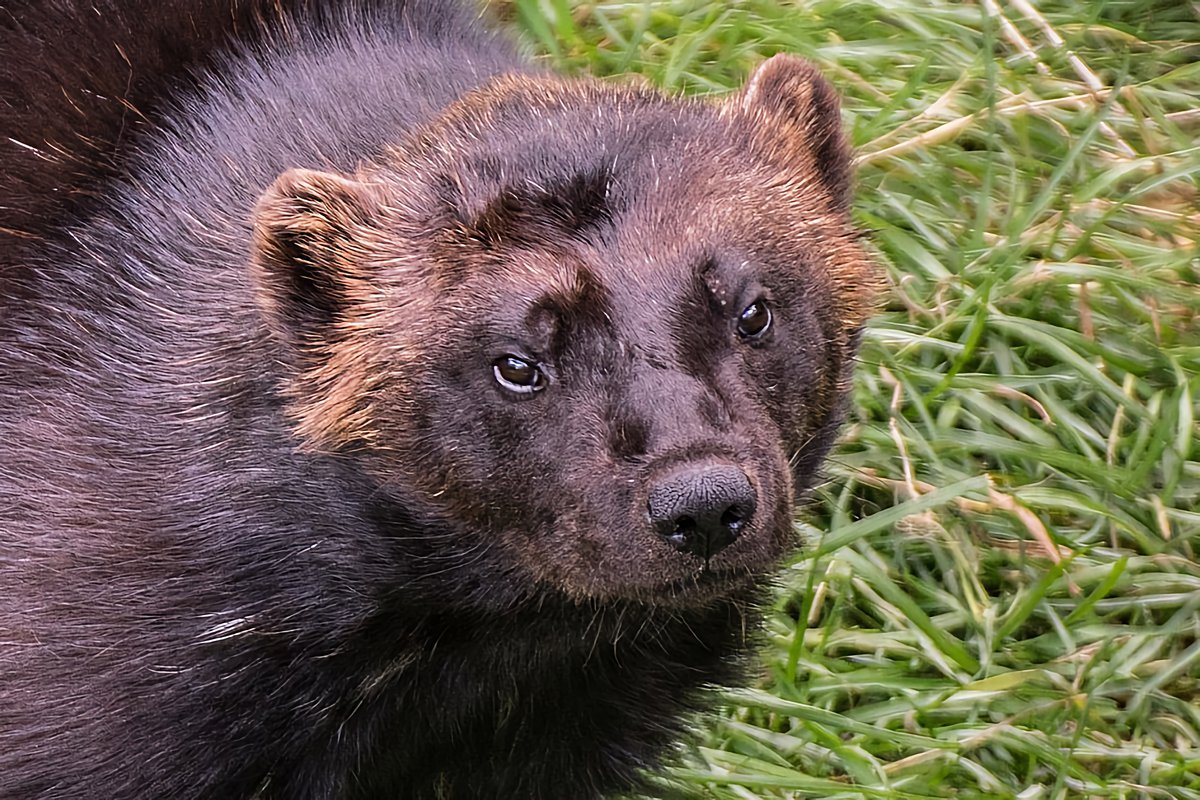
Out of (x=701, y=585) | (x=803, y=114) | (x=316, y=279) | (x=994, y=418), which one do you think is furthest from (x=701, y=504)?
(x=994, y=418)

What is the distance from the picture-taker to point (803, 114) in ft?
12.8

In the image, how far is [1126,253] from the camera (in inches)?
218

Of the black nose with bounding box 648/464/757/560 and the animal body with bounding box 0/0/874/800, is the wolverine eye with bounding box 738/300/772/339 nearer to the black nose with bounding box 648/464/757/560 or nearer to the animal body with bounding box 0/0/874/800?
the animal body with bounding box 0/0/874/800

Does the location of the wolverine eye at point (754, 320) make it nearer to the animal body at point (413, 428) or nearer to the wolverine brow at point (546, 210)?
the animal body at point (413, 428)

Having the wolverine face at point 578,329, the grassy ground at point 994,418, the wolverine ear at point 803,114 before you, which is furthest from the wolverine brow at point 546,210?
the grassy ground at point 994,418

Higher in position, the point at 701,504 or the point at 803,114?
the point at 803,114

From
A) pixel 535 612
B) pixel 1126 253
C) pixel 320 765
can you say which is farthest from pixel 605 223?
pixel 1126 253

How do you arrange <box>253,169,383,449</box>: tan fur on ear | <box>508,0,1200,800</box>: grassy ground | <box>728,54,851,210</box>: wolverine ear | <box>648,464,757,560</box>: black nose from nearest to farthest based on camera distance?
<box>648,464,757,560</box>: black nose → <box>253,169,383,449</box>: tan fur on ear → <box>728,54,851,210</box>: wolverine ear → <box>508,0,1200,800</box>: grassy ground

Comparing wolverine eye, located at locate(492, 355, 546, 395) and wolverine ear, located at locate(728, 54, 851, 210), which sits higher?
wolverine ear, located at locate(728, 54, 851, 210)

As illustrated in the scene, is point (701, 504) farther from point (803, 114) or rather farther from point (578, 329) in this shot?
point (803, 114)

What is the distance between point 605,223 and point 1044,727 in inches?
84.2

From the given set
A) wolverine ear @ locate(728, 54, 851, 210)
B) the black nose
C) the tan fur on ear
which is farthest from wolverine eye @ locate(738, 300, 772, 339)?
the tan fur on ear

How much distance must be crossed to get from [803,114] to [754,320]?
742mm

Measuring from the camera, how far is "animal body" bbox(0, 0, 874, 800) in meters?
3.23
